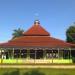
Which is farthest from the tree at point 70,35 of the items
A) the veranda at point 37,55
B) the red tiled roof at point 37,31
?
the veranda at point 37,55

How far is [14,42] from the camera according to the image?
5469 centimetres

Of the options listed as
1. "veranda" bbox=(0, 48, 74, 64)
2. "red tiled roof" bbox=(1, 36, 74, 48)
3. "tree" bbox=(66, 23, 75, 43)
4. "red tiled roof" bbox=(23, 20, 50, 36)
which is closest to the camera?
"veranda" bbox=(0, 48, 74, 64)

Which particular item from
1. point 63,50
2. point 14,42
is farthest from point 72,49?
point 14,42

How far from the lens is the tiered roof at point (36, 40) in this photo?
5266 cm

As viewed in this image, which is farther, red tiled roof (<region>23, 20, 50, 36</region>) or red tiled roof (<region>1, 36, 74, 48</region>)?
red tiled roof (<region>23, 20, 50, 36</region>)

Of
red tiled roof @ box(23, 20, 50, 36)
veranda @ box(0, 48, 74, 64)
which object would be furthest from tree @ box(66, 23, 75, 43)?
veranda @ box(0, 48, 74, 64)

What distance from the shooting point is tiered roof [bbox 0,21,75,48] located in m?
52.7

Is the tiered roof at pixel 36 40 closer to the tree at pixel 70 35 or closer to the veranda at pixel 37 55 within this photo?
the veranda at pixel 37 55

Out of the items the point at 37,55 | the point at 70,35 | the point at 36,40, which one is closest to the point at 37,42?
the point at 36,40

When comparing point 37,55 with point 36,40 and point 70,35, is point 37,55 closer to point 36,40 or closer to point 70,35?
point 36,40

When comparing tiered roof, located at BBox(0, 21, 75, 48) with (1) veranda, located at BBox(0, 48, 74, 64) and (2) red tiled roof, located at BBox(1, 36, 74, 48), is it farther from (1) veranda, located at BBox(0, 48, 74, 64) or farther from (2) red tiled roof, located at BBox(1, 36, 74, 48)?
(1) veranda, located at BBox(0, 48, 74, 64)

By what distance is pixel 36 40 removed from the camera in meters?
56.0

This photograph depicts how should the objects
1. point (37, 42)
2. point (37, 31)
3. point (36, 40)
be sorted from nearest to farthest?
point (37, 42)
point (36, 40)
point (37, 31)

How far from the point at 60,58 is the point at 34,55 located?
14.2 feet
